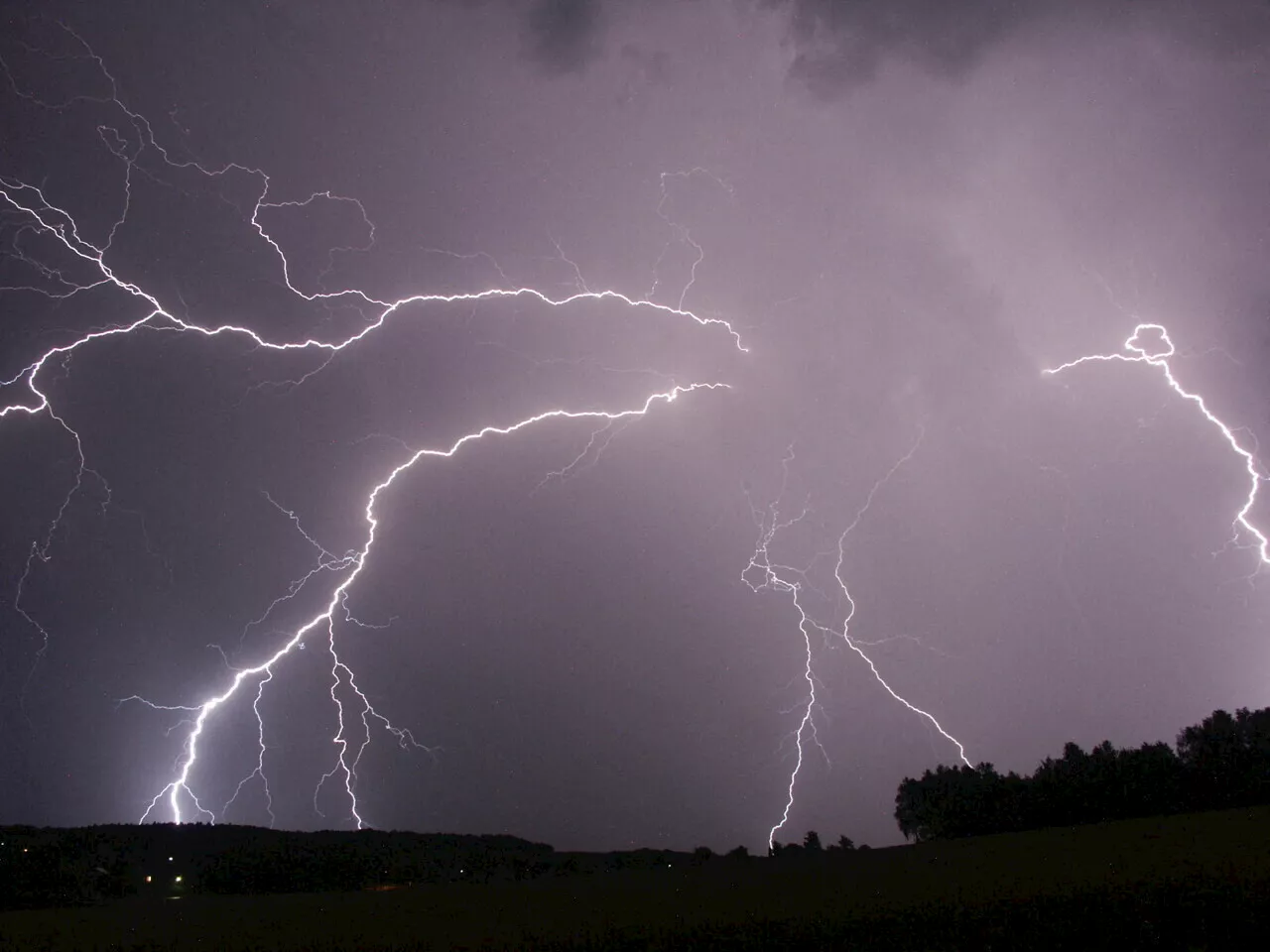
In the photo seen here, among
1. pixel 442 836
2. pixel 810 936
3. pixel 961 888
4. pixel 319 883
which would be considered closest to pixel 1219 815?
pixel 961 888

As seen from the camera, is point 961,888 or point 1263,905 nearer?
point 1263,905

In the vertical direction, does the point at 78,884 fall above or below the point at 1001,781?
below

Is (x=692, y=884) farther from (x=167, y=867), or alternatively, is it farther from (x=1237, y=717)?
(x=1237, y=717)

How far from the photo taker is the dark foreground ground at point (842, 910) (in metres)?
6.30

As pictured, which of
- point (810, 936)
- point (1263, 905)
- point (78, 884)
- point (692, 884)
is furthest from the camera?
point (78, 884)

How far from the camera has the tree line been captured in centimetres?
2503

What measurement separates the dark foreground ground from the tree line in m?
12.2

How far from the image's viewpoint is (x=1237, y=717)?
29.8m

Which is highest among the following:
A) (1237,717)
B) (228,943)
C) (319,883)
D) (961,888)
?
(1237,717)

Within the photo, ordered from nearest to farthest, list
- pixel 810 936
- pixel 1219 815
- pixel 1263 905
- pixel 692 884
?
pixel 1263 905, pixel 810 936, pixel 692 884, pixel 1219 815

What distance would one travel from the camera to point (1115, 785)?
26.2 m

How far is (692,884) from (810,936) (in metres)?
6.23

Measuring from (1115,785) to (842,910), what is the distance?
24033mm

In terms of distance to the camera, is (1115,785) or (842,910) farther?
(1115,785)
